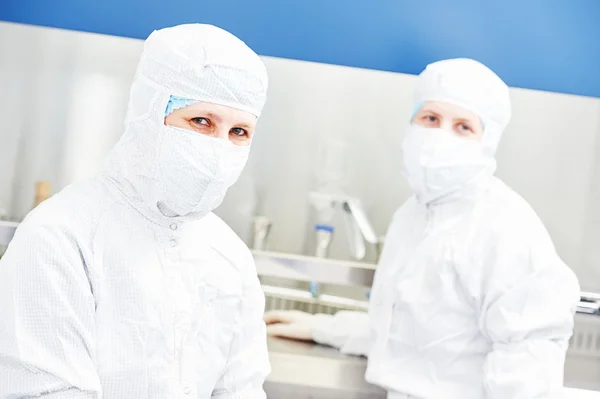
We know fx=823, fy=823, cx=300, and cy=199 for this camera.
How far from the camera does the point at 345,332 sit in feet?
8.38

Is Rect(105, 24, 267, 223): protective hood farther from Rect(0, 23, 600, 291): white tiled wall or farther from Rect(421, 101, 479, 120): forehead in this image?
Rect(0, 23, 600, 291): white tiled wall

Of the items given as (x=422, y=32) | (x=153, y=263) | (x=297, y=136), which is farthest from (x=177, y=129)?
(x=297, y=136)

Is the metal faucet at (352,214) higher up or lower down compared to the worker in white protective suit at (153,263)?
higher up

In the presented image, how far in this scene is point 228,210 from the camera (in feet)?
10.1

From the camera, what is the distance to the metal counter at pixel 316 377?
7.27 feet

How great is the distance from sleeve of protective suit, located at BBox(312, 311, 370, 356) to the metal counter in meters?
0.06

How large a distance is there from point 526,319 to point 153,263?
0.96 m

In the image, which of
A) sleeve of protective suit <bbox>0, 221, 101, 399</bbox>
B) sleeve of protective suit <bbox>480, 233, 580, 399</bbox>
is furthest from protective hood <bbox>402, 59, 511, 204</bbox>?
sleeve of protective suit <bbox>0, 221, 101, 399</bbox>

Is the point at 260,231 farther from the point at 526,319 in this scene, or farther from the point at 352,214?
the point at 526,319

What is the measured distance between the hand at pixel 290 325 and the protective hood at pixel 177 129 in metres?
1.23

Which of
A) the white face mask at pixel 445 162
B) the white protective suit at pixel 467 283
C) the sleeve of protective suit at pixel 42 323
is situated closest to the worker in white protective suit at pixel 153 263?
the sleeve of protective suit at pixel 42 323

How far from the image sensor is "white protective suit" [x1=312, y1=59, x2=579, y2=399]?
1948 millimetres

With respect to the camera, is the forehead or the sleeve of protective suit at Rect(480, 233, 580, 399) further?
the forehead

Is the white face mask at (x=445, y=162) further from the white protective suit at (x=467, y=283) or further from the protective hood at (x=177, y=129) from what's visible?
the protective hood at (x=177, y=129)
